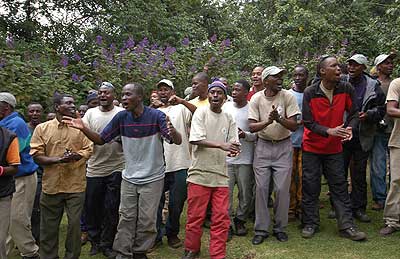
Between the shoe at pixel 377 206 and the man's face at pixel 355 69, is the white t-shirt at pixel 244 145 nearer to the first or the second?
the man's face at pixel 355 69

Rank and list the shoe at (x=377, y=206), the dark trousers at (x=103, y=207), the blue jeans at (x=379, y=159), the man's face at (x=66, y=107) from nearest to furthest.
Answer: the man's face at (x=66, y=107)
the dark trousers at (x=103, y=207)
the blue jeans at (x=379, y=159)
the shoe at (x=377, y=206)

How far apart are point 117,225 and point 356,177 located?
3264 mm

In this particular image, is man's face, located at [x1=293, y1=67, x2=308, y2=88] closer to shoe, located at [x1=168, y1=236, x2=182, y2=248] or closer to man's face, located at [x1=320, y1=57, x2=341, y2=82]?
man's face, located at [x1=320, y1=57, x2=341, y2=82]

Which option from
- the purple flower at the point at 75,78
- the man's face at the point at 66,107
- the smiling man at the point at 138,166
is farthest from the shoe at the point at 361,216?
the purple flower at the point at 75,78

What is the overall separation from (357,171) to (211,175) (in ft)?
7.61

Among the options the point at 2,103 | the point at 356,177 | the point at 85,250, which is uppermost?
the point at 2,103

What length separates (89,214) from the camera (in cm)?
575

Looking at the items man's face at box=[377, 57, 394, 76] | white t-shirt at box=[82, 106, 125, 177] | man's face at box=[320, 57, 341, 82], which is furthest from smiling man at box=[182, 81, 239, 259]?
man's face at box=[377, 57, 394, 76]

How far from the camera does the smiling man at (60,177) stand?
5.13 m

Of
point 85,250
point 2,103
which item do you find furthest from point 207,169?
point 2,103

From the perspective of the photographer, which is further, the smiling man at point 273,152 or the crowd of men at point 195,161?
the smiling man at point 273,152

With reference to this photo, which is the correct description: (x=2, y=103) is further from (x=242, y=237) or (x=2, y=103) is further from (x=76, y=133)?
(x=242, y=237)

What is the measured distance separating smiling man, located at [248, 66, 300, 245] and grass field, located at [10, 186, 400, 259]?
0.59ft

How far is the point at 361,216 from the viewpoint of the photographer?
6305mm
